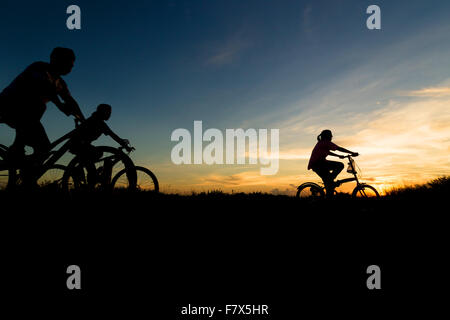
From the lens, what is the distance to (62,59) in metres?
5.18

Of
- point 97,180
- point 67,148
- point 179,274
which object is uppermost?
point 67,148

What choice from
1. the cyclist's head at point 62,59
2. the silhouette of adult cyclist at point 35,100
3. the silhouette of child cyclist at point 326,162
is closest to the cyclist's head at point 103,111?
the silhouette of adult cyclist at point 35,100

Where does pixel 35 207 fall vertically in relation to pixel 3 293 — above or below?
above

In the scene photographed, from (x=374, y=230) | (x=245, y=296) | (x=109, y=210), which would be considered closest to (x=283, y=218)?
(x=374, y=230)

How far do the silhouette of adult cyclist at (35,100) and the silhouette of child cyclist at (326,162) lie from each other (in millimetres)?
7991

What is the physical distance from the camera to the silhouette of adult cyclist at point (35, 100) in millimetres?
5020

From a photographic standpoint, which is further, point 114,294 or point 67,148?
point 67,148

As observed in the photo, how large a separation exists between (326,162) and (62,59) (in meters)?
8.84

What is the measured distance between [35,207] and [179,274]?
402 cm

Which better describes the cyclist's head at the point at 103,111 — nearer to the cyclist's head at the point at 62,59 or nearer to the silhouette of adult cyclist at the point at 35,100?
the silhouette of adult cyclist at the point at 35,100
